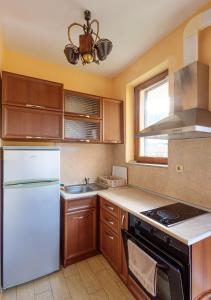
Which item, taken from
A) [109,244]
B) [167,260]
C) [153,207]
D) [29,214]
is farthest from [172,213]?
[29,214]

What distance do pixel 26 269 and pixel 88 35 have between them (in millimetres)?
2231

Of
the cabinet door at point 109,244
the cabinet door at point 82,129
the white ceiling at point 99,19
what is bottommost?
the cabinet door at point 109,244

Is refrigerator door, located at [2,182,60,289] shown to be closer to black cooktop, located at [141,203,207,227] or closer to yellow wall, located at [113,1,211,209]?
black cooktop, located at [141,203,207,227]

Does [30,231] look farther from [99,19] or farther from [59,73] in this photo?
[99,19]

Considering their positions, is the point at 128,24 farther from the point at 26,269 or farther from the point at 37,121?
the point at 26,269

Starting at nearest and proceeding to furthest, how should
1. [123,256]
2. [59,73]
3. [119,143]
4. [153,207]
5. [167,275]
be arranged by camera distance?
[167,275] → [153,207] → [123,256] → [59,73] → [119,143]

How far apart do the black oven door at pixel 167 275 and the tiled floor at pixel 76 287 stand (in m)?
0.54

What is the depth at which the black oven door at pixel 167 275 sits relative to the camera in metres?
1.00

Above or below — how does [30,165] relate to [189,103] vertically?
below

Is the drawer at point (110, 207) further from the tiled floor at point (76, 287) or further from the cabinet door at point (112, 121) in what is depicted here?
the cabinet door at point (112, 121)

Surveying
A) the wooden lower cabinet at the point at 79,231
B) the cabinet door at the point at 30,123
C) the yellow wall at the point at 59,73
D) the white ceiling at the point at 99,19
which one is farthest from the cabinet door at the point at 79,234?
the white ceiling at the point at 99,19

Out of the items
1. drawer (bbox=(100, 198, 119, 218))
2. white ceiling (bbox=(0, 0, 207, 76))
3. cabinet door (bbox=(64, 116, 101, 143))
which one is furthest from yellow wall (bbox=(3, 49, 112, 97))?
drawer (bbox=(100, 198, 119, 218))

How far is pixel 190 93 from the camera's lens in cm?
144

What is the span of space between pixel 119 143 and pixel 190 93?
1.27m
